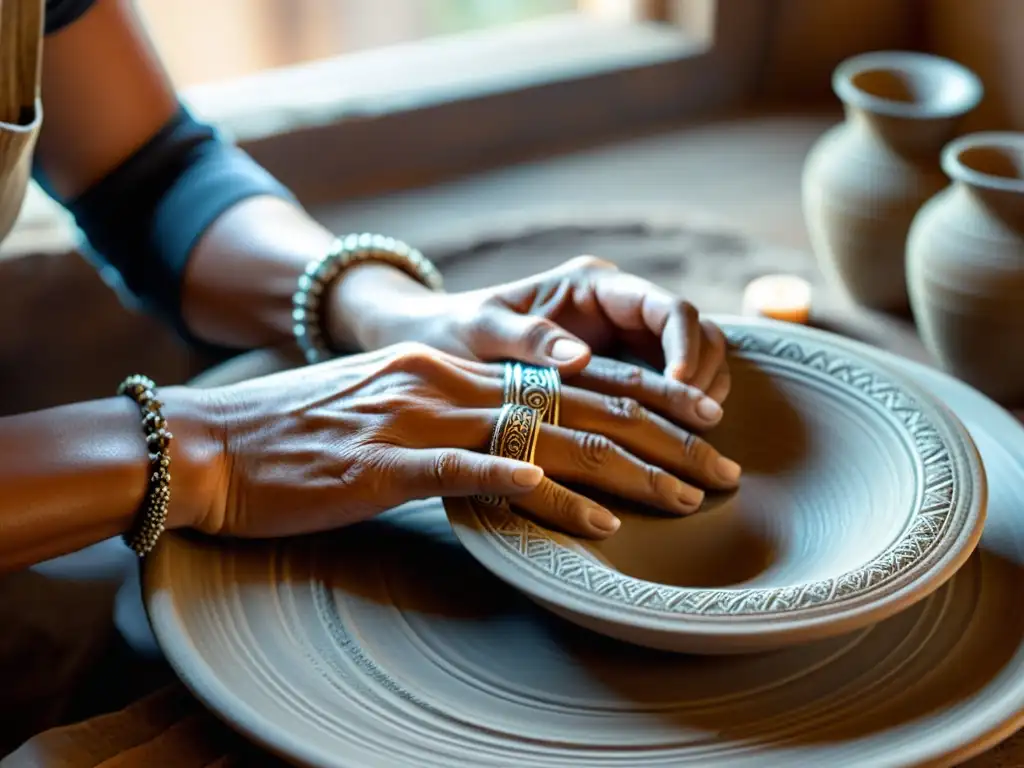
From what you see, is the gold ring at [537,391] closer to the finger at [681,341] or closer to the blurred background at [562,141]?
the finger at [681,341]

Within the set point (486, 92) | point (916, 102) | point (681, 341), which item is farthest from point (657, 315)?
point (486, 92)

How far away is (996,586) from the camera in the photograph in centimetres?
84

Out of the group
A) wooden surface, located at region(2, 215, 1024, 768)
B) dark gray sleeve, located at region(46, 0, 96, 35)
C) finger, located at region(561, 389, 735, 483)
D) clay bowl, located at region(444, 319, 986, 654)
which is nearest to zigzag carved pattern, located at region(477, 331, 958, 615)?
clay bowl, located at region(444, 319, 986, 654)

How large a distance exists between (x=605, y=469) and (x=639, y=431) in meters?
0.04

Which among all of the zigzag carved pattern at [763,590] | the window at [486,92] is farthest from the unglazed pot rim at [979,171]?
the window at [486,92]

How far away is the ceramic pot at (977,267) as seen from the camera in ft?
3.73

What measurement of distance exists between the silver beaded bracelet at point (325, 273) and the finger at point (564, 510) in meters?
0.35

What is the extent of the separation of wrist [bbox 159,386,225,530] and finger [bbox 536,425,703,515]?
0.23m

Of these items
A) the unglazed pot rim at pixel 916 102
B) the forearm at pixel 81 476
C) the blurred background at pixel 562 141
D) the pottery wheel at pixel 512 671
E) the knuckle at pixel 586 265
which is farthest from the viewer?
the blurred background at pixel 562 141

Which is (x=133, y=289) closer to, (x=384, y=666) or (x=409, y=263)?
(x=409, y=263)

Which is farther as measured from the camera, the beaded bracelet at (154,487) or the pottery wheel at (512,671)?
the beaded bracelet at (154,487)

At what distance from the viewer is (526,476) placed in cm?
82

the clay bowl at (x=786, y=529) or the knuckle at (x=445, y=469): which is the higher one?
the knuckle at (x=445, y=469)

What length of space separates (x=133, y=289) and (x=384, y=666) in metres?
0.62
